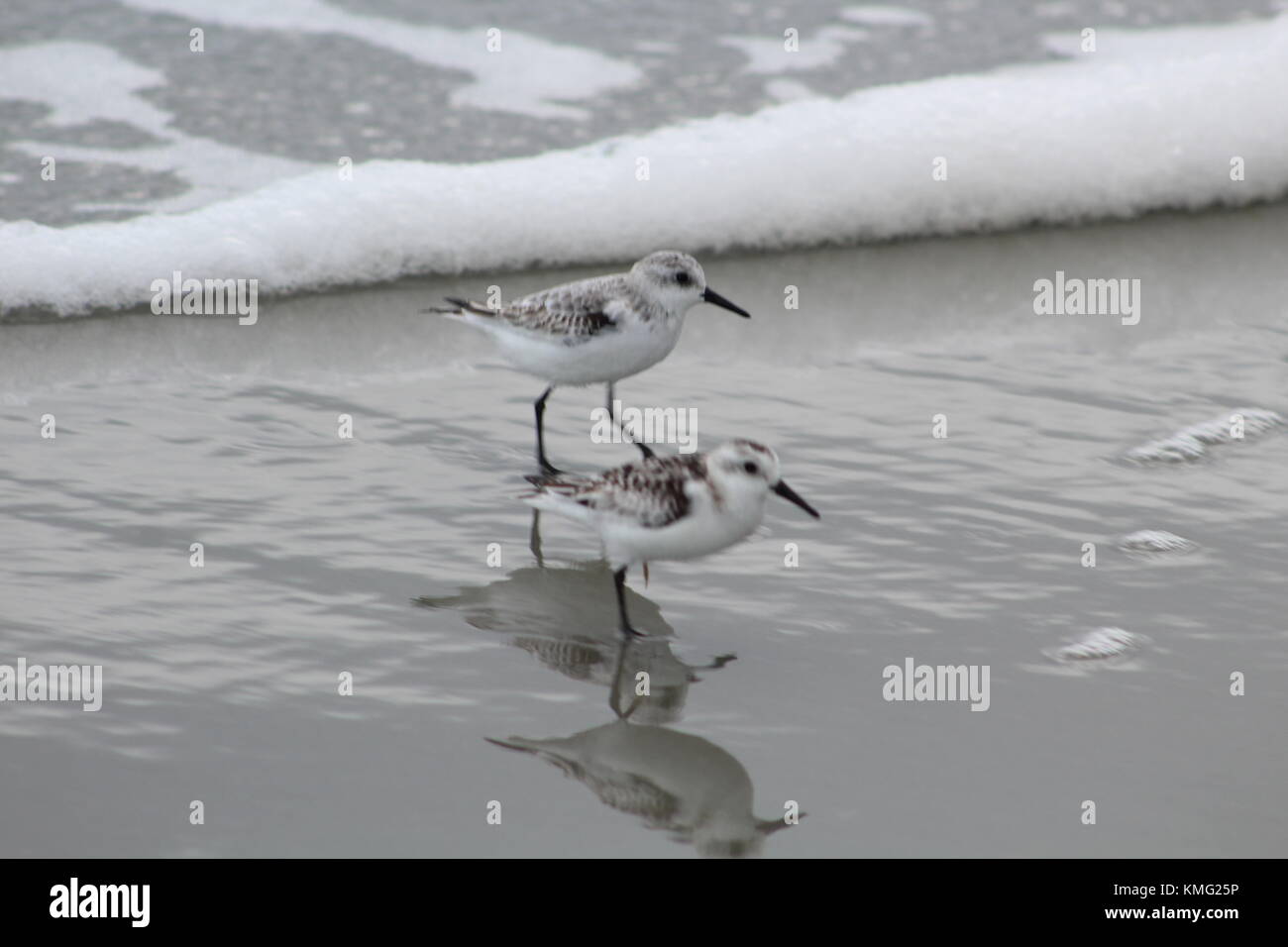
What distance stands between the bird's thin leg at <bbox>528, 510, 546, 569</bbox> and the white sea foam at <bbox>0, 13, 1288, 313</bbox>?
2724mm

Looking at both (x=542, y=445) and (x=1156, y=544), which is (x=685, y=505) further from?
(x=1156, y=544)

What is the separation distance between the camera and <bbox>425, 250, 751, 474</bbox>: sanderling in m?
6.42

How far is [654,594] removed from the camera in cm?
550

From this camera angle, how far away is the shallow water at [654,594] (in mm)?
4203

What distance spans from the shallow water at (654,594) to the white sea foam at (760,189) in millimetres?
398

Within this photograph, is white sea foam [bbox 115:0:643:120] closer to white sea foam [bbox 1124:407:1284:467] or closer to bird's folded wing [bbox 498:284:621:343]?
bird's folded wing [bbox 498:284:621:343]

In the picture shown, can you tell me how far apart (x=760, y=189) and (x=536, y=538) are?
396cm

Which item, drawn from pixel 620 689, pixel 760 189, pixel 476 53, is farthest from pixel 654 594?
pixel 476 53

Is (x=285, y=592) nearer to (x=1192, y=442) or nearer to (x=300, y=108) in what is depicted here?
(x=1192, y=442)

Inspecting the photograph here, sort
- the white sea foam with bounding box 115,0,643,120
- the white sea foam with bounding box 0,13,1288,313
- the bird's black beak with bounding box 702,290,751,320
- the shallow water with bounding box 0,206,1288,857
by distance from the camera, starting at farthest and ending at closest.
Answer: the white sea foam with bounding box 115,0,643,120
the white sea foam with bounding box 0,13,1288,313
the bird's black beak with bounding box 702,290,751,320
the shallow water with bounding box 0,206,1288,857

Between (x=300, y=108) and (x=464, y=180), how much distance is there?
6.52 ft

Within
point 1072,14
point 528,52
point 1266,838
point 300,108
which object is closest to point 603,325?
point 1266,838

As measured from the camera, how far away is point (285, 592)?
17.4 ft

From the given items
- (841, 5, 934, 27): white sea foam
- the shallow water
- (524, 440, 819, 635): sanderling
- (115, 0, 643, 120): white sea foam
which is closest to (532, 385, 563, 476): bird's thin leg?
the shallow water
